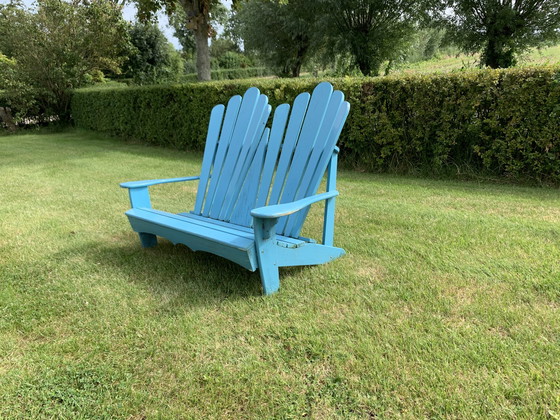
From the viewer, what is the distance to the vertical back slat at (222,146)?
10.6ft

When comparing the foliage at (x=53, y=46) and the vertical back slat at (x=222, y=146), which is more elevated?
the foliage at (x=53, y=46)

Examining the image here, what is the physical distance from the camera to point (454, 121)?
5.47 meters

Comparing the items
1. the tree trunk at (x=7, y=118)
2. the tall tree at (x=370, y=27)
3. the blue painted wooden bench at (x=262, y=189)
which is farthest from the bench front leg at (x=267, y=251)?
the tree trunk at (x=7, y=118)

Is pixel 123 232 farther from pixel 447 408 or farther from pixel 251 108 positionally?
pixel 447 408

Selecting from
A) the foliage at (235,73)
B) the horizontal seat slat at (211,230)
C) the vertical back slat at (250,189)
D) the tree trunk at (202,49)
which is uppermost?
the foliage at (235,73)

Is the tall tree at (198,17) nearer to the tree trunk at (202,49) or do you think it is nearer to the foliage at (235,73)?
the tree trunk at (202,49)

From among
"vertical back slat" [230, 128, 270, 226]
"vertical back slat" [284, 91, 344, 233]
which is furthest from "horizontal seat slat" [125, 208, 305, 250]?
"vertical back slat" [284, 91, 344, 233]

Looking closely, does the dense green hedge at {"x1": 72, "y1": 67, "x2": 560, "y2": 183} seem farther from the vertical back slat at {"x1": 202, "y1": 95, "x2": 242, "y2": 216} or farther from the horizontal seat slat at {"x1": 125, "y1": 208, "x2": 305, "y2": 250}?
the horizontal seat slat at {"x1": 125, "y1": 208, "x2": 305, "y2": 250}

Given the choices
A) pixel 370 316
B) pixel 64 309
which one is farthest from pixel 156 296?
pixel 370 316

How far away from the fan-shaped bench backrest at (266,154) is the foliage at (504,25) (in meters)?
14.2

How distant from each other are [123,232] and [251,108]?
5.93 ft

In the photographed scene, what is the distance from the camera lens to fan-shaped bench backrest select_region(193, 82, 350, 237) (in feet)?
8.65

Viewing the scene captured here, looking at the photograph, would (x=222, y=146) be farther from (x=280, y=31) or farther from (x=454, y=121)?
(x=280, y=31)

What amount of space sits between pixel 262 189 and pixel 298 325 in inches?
48.4
